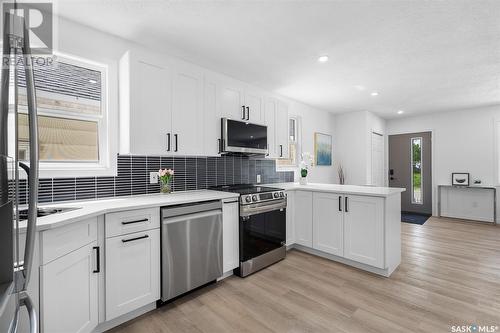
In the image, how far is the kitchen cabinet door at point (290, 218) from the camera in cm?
330

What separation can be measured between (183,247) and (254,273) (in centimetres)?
102

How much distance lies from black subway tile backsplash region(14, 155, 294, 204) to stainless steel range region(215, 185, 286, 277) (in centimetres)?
30

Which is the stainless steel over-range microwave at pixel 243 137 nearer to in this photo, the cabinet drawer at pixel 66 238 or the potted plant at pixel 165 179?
the potted plant at pixel 165 179

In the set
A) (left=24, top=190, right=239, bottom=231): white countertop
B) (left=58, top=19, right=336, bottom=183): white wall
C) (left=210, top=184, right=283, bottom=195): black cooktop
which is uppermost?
(left=58, top=19, right=336, bottom=183): white wall

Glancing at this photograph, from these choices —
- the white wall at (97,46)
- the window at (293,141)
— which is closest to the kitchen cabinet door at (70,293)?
the white wall at (97,46)

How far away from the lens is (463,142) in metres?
5.38

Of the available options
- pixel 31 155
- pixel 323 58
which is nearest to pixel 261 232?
pixel 323 58

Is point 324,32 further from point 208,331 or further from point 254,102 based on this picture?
point 208,331

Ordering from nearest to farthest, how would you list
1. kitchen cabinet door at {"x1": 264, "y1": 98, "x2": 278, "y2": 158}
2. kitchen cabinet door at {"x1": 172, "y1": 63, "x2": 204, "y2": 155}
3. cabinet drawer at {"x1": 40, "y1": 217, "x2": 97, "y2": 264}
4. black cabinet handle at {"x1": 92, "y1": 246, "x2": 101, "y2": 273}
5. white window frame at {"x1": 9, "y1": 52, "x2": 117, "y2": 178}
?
cabinet drawer at {"x1": 40, "y1": 217, "x2": 97, "y2": 264} < black cabinet handle at {"x1": 92, "y1": 246, "x2": 101, "y2": 273} < white window frame at {"x1": 9, "y1": 52, "x2": 117, "y2": 178} < kitchen cabinet door at {"x1": 172, "y1": 63, "x2": 204, "y2": 155} < kitchen cabinet door at {"x1": 264, "y1": 98, "x2": 278, "y2": 158}

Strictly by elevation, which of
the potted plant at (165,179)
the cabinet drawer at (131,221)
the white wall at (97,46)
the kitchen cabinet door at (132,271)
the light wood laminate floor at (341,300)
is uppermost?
the white wall at (97,46)

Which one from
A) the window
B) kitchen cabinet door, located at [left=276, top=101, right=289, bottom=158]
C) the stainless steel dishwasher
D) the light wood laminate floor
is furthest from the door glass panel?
the stainless steel dishwasher

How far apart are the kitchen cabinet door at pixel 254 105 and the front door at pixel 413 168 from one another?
482cm

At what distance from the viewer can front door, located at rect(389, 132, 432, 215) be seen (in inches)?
232

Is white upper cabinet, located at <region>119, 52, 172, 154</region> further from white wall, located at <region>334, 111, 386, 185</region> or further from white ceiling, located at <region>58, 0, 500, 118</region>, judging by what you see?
white wall, located at <region>334, 111, 386, 185</region>
